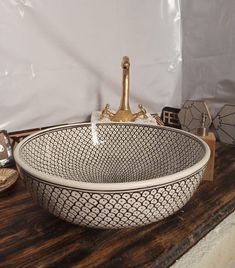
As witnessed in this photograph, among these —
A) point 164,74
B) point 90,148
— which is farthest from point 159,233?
point 164,74

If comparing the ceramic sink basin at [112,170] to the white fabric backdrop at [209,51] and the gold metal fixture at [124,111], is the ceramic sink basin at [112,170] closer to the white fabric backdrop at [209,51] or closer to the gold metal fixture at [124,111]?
the gold metal fixture at [124,111]

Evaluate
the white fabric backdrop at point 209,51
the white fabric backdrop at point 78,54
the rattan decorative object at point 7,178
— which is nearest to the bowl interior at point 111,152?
the rattan decorative object at point 7,178

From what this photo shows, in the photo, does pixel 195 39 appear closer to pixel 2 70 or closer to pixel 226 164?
pixel 226 164

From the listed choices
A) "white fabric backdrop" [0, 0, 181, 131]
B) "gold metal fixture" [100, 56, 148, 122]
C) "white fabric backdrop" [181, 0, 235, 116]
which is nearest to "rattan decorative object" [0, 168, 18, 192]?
"white fabric backdrop" [0, 0, 181, 131]

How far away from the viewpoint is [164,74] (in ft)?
3.77

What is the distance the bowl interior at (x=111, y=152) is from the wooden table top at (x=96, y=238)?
93 millimetres

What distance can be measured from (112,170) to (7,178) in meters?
0.24

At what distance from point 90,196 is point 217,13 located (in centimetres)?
90

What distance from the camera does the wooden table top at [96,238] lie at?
0.40 m

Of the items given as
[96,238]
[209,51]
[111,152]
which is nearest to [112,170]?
[111,152]

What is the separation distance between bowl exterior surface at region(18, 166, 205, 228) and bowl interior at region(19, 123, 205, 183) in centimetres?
15

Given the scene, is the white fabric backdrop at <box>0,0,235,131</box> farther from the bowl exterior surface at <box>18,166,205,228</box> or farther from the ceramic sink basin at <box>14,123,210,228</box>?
the bowl exterior surface at <box>18,166,205,228</box>

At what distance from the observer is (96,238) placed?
45 centimetres

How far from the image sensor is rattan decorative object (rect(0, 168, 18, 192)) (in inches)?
23.8
